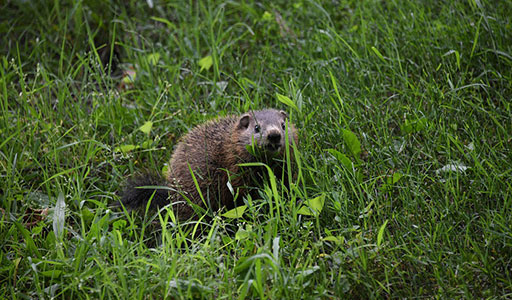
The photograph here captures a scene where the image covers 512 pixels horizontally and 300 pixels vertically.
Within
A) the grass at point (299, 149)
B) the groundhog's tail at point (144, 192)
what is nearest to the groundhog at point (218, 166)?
the groundhog's tail at point (144, 192)

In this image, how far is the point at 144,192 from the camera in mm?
3912

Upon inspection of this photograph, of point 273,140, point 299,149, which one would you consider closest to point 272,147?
point 273,140

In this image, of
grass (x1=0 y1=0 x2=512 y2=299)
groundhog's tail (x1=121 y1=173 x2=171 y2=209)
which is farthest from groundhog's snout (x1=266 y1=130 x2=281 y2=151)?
groundhog's tail (x1=121 y1=173 x2=171 y2=209)

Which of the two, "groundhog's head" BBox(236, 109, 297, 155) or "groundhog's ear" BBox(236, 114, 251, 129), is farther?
"groundhog's ear" BBox(236, 114, 251, 129)

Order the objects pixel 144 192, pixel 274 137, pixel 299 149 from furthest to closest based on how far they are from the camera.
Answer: pixel 299 149
pixel 144 192
pixel 274 137

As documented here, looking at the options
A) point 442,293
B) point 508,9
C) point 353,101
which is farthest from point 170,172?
point 508,9

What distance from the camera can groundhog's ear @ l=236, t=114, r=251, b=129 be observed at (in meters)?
4.07

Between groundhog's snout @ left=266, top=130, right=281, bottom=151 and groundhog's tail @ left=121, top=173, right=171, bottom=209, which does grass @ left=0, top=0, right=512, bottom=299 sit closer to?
groundhog's tail @ left=121, top=173, right=171, bottom=209

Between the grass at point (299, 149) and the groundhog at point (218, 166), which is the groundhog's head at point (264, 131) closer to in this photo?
the groundhog at point (218, 166)

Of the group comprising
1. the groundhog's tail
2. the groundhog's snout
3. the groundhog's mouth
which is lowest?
the groundhog's tail

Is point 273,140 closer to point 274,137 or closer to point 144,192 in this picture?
point 274,137

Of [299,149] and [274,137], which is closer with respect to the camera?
[274,137]

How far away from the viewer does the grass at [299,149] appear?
9.94 feet

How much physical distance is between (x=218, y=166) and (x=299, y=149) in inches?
22.9
